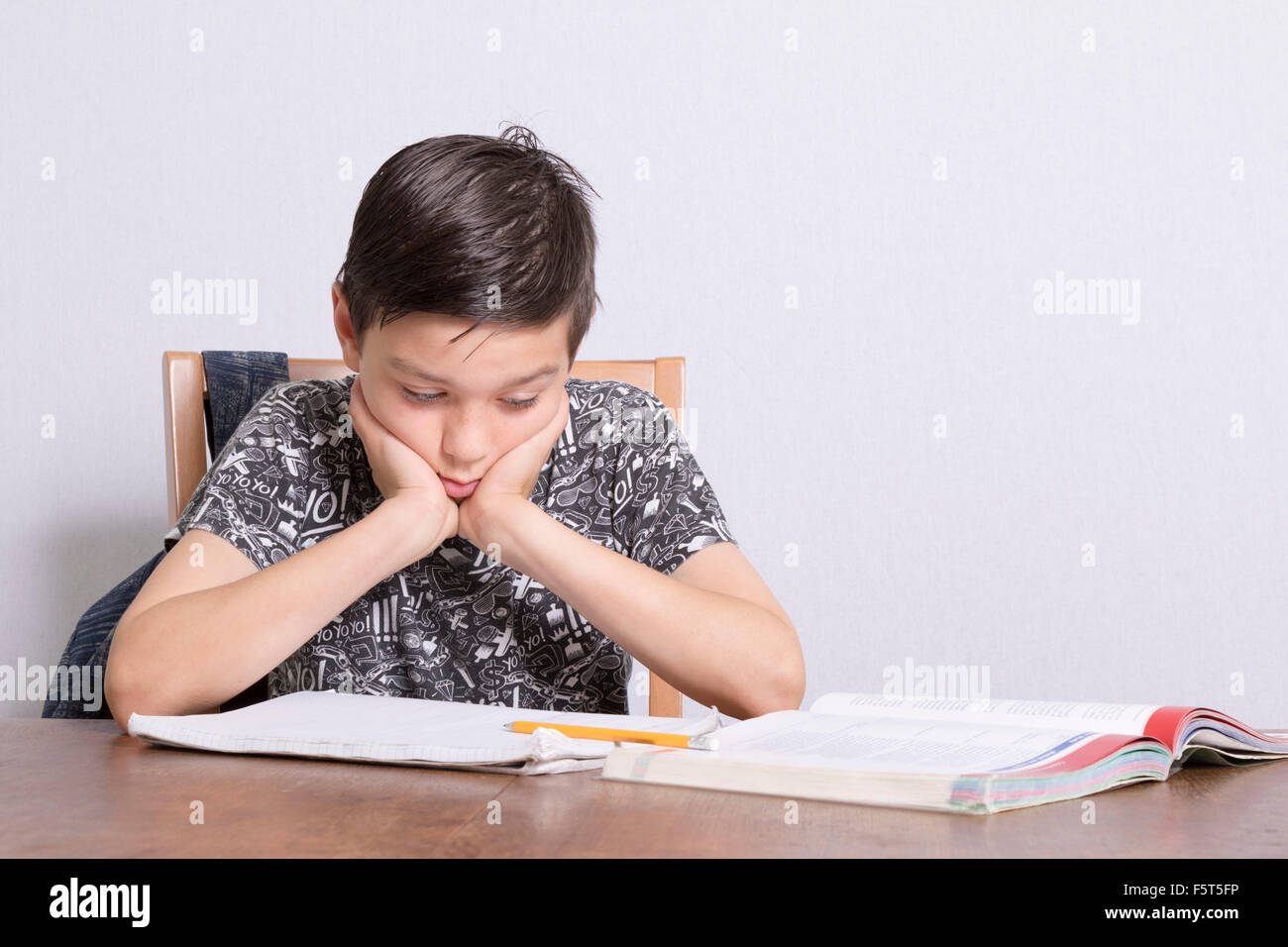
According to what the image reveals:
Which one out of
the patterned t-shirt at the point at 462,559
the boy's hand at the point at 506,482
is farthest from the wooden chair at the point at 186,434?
the boy's hand at the point at 506,482

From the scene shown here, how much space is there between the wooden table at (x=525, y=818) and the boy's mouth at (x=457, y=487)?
385 millimetres

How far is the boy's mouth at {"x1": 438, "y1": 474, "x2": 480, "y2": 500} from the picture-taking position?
1043 mm

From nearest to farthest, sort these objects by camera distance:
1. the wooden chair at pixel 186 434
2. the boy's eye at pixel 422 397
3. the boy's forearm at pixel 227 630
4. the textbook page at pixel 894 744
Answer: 1. the textbook page at pixel 894 744
2. the boy's forearm at pixel 227 630
3. the boy's eye at pixel 422 397
4. the wooden chair at pixel 186 434

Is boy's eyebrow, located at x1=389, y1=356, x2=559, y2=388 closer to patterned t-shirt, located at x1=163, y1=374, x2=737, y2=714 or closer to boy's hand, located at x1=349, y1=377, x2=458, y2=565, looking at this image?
boy's hand, located at x1=349, y1=377, x2=458, y2=565

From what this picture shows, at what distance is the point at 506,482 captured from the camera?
3.42ft

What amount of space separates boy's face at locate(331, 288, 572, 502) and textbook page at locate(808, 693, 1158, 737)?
375 mm

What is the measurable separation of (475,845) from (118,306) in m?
1.72

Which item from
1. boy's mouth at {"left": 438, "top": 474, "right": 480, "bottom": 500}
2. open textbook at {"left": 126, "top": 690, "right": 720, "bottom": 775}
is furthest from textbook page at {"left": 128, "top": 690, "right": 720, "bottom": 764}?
boy's mouth at {"left": 438, "top": 474, "right": 480, "bottom": 500}

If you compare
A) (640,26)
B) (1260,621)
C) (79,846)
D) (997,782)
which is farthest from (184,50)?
(1260,621)

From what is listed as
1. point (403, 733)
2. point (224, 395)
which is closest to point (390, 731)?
point (403, 733)

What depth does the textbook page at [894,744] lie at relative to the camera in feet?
2.01

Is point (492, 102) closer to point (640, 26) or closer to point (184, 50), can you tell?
point (640, 26)

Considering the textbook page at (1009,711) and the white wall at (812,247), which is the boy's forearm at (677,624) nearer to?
the textbook page at (1009,711)

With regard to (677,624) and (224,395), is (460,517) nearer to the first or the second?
(677,624)
